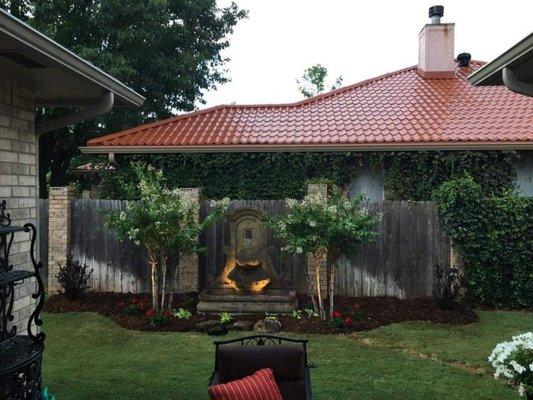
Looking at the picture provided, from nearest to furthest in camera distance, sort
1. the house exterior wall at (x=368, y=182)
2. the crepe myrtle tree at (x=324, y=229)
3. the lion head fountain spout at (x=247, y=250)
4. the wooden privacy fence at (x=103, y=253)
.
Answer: the crepe myrtle tree at (x=324, y=229) < the lion head fountain spout at (x=247, y=250) < the wooden privacy fence at (x=103, y=253) < the house exterior wall at (x=368, y=182)

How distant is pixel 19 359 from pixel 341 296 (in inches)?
294

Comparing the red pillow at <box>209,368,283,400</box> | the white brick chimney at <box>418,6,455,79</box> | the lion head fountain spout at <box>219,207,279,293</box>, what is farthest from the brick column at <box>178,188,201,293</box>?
the white brick chimney at <box>418,6,455,79</box>

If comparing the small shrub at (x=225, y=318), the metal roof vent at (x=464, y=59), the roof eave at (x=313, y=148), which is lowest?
the small shrub at (x=225, y=318)

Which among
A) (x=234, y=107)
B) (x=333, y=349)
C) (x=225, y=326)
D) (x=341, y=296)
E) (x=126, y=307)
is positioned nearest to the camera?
(x=333, y=349)

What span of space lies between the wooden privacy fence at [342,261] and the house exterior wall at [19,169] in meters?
5.36

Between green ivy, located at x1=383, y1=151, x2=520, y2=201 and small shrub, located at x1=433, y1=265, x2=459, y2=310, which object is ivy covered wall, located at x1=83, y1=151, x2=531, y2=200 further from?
small shrub, located at x1=433, y1=265, x2=459, y2=310

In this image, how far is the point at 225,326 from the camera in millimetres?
8320

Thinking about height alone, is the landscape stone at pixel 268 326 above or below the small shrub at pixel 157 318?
below

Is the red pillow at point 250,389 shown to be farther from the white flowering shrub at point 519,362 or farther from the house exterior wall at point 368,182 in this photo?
the house exterior wall at point 368,182

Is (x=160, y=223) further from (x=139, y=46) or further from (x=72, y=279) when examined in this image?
(x=139, y=46)

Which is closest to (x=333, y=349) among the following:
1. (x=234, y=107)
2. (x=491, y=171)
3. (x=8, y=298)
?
(x=8, y=298)

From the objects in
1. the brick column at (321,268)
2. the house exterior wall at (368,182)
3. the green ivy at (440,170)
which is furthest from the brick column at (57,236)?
the green ivy at (440,170)

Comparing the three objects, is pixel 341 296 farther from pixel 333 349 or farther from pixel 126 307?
pixel 126 307

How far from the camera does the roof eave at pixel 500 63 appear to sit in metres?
4.05
